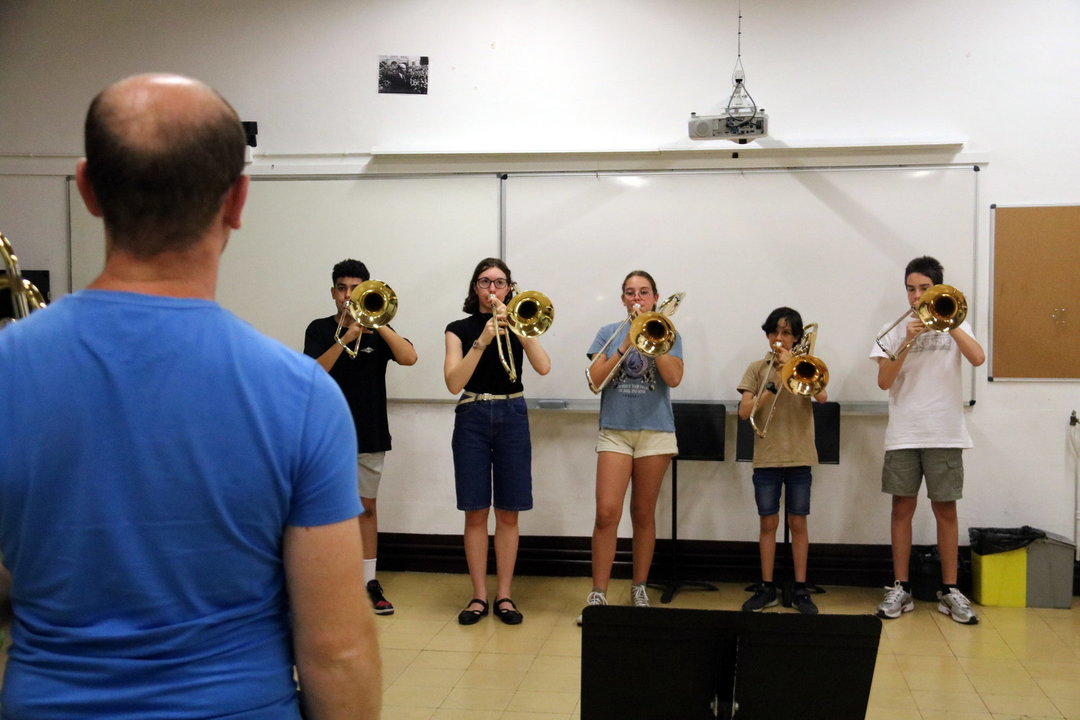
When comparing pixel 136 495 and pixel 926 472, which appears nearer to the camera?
pixel 136 495

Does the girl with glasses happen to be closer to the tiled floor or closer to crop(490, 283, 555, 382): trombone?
crop(490, 283, 555, 382): trombone

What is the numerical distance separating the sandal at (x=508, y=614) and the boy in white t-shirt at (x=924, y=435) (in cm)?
184

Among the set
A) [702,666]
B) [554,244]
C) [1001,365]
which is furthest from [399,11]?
[702,666]

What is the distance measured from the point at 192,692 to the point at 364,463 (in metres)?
3.90

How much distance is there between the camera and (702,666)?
8.16 ft

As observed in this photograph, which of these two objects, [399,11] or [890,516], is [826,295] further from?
[399,11]

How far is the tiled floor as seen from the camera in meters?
3.69

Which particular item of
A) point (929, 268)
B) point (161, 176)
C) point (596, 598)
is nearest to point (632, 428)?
point (596, 598)

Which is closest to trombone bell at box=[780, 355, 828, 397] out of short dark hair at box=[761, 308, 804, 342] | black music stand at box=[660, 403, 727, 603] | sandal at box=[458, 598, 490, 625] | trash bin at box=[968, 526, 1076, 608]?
short dark hair at box=[761, 308, 804, 342]

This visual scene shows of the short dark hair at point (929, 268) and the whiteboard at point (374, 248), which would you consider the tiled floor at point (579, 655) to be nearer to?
the whiteboard at point (374, 248)

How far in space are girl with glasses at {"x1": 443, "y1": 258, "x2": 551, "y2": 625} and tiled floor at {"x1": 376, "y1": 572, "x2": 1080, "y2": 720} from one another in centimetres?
27

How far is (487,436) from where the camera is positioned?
476 cm

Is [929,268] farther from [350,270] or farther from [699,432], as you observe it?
[350,270]

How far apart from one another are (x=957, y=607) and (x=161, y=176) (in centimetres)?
471
